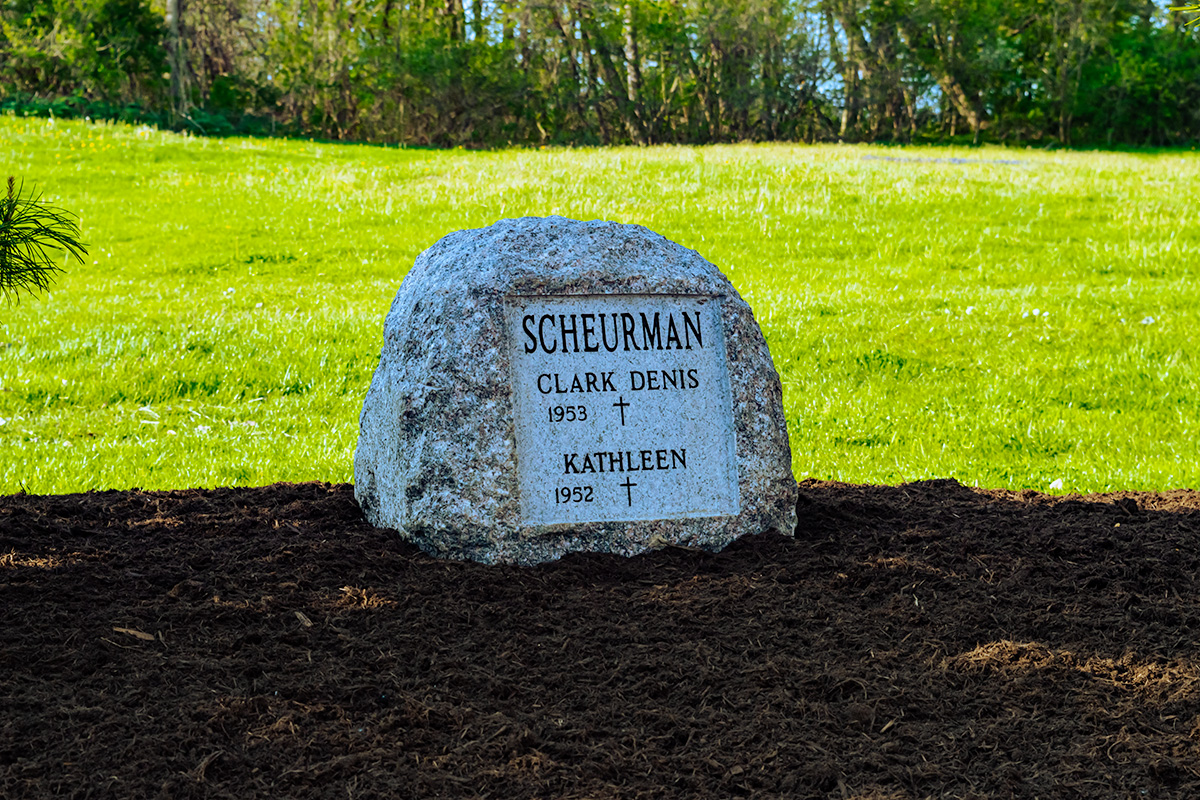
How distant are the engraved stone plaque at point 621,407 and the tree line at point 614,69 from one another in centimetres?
2942

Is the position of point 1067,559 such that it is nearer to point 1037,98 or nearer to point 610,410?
point 610,410

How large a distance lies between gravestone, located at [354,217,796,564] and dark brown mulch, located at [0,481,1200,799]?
0.19 metres

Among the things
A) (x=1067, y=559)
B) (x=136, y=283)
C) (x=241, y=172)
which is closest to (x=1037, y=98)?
(x=241, y=172)

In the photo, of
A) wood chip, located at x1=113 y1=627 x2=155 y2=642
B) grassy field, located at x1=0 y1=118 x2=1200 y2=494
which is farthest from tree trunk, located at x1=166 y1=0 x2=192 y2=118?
wood chip, located at x1=113 y1=627 x2=155 y2=642

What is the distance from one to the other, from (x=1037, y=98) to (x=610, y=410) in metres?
39.5

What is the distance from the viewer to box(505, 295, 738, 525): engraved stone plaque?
14.2 feet

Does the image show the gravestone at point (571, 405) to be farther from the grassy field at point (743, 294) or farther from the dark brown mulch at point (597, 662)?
the grassy field at point (743, 294)

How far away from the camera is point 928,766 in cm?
274

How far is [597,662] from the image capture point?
3328 millimetres

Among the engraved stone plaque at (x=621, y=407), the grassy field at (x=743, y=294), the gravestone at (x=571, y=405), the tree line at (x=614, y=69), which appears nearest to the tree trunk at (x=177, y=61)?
the tree line at (x=614, y=69)

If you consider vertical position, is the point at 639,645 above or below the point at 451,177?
below

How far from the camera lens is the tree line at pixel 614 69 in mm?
31266

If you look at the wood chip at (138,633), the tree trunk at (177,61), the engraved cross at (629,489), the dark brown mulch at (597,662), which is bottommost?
the dark brown mulch at (597,662)

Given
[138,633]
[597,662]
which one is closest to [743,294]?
[597,662]
